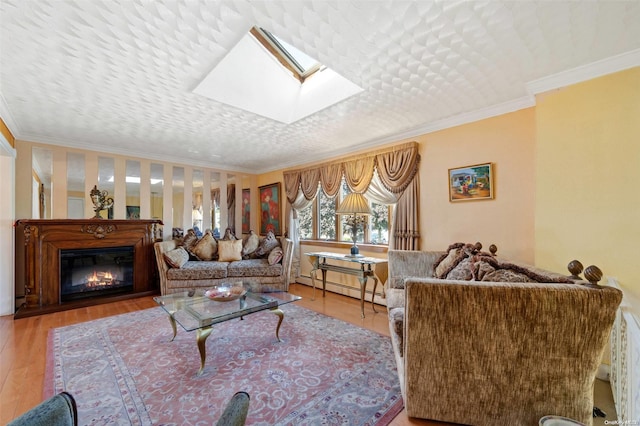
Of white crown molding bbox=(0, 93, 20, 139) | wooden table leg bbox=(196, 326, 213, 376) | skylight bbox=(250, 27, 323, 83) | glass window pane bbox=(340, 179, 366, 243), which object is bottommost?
wooden table leg bbox=(196, 326, 213, 376)

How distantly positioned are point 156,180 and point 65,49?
3291 mm

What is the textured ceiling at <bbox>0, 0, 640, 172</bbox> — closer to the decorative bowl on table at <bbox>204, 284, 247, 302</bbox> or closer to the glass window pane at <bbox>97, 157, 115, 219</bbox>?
the glass window pane at <bbox>97, 157, 115, 219</bbox>

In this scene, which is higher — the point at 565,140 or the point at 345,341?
the point at 565,140

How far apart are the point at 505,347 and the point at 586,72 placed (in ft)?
7.48

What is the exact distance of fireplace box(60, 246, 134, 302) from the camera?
12.7 ft

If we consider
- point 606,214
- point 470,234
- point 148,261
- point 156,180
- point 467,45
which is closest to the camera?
point 467,45

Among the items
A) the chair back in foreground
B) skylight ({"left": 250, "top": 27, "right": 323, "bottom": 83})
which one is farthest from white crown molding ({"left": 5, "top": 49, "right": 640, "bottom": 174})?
the chair back in foreground

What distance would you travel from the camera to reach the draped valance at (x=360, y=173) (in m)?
3.52

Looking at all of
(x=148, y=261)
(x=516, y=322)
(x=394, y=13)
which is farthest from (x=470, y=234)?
(x=148, y=261)

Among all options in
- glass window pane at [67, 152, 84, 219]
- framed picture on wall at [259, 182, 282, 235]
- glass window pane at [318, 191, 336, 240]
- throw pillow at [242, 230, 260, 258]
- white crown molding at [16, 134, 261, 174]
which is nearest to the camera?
white crown molding at [16, 134, 261, 174]

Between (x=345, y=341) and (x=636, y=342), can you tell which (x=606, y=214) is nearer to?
(x=636, y=342)

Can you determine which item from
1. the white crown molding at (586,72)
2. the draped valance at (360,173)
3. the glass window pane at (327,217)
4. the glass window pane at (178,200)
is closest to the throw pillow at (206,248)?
the glass window pane at (178,200)

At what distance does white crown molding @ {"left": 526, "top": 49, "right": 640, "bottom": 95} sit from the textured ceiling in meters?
0.05

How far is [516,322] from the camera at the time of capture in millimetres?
1371
